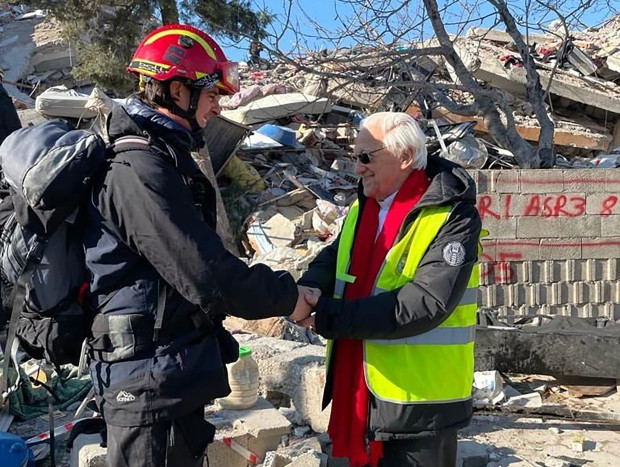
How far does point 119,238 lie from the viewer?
2.11 metres

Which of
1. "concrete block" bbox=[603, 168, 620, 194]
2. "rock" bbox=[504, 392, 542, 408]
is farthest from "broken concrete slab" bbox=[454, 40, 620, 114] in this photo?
"rock" bbox=[504, 392, 542, 408]

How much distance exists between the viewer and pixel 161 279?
2160 mm

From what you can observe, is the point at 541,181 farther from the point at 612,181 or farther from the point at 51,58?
the point at 51,58

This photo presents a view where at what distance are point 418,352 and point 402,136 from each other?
0.81m

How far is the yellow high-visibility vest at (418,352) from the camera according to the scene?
2477mm

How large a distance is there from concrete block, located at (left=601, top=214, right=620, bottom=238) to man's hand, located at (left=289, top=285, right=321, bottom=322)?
5.31 m

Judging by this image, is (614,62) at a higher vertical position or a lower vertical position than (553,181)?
higher

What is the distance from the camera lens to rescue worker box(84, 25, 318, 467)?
206 cm

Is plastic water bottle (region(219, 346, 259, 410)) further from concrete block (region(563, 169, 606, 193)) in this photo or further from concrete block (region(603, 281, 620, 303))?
concrete block (region(603, 281, 620, 303))

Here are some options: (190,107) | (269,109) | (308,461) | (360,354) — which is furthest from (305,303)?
(269,109)

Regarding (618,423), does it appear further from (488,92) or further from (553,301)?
(488,92)

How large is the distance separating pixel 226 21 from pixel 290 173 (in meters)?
2.87

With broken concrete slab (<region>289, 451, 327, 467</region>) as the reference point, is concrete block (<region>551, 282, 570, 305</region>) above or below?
above

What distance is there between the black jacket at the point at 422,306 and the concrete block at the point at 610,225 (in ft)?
16.7
